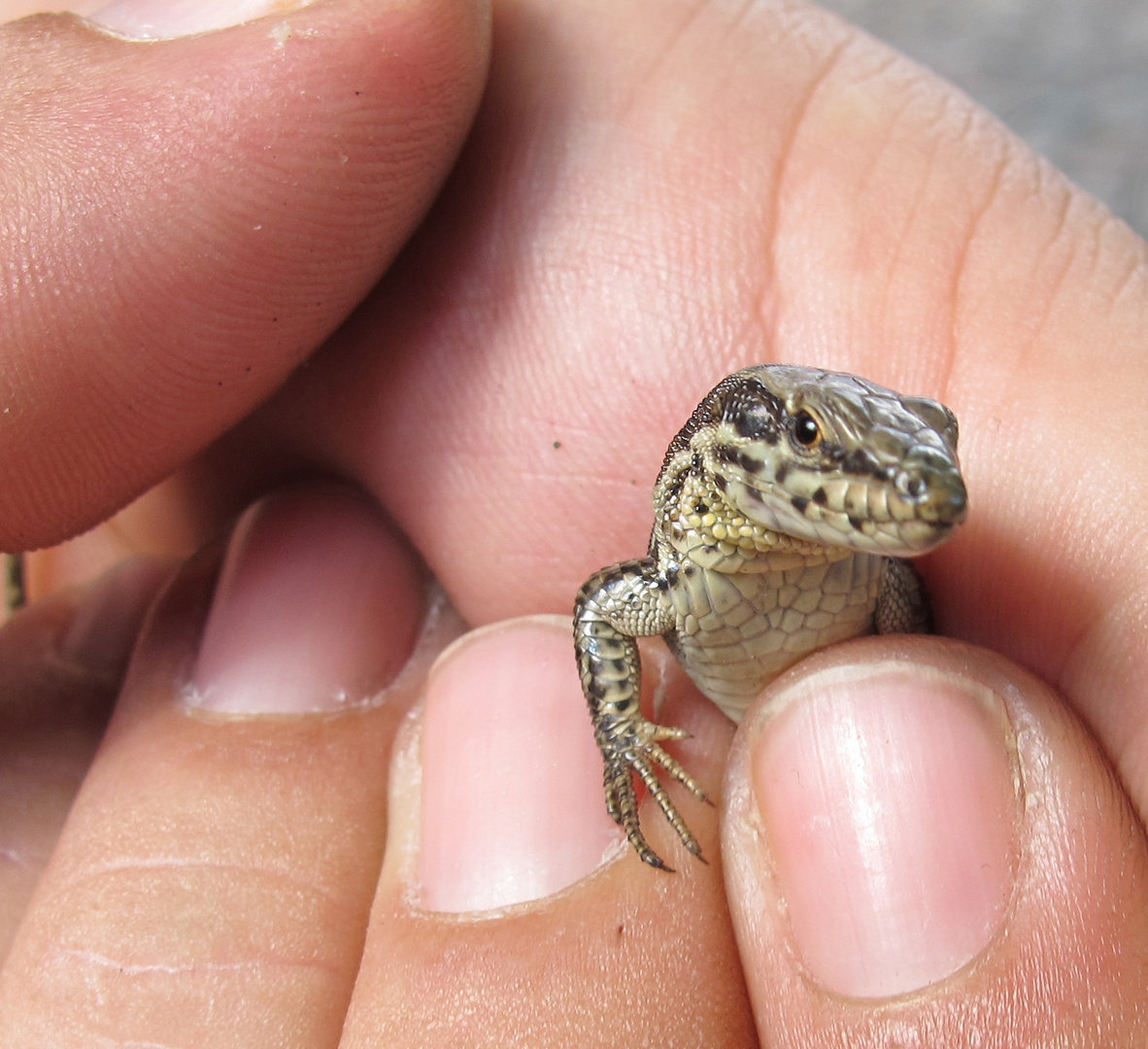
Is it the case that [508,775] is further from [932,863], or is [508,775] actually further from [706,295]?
[706,295]

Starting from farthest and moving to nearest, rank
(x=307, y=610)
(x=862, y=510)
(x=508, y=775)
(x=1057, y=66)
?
(x=1057, y=66)
(x=307, y=610)
(x=508, y=775)
(x=862, y=510)

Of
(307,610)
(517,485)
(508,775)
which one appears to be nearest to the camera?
(508,775)

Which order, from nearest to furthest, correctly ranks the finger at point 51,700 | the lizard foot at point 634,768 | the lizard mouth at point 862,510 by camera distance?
the lizard mouth at point 862,510 → the lizard foot at point 634,768 → the finger at point 51,700

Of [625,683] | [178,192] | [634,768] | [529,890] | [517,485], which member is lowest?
[529,890]

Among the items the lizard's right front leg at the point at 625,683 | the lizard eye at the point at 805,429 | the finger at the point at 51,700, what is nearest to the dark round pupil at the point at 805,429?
the lizard eye at the point at 805,429

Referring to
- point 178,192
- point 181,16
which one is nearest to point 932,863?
point 178,192

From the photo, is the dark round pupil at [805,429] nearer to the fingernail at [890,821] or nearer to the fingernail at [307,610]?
the fingernail at [890,821]

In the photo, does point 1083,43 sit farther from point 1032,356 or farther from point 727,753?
point 727,753
